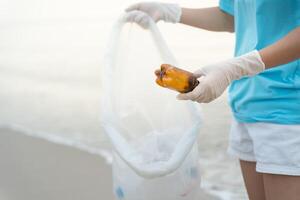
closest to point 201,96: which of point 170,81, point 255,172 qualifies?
point 170,81

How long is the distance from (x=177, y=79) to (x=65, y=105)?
182 inches

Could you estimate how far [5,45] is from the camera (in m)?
10.6

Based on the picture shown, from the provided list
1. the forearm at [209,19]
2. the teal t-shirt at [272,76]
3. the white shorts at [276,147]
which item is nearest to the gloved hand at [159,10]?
the forearm at [209,19]

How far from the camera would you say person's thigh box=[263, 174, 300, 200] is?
1.48 metres

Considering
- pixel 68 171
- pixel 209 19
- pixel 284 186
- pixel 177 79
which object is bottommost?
pixel 68 171

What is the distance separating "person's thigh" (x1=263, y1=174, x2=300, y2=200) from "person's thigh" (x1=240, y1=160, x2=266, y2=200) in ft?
0.40

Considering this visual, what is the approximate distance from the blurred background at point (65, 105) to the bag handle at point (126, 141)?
1.04 ft

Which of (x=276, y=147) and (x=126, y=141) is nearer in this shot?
(x=276, y=147)

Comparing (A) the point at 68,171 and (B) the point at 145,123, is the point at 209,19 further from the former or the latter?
(A) the point at 68,171

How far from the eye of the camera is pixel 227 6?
5.82 feet

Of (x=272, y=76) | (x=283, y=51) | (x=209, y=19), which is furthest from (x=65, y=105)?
(x=283, y=51)

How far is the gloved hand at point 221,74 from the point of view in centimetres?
133

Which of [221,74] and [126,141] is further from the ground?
[221,74]

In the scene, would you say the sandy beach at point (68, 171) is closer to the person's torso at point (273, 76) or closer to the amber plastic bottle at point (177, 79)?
the person's torso at point (273, 76)
